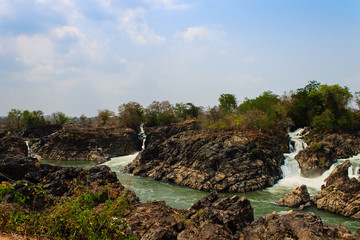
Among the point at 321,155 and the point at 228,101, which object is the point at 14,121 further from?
the point at 321,155

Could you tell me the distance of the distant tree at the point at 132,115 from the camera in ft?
197

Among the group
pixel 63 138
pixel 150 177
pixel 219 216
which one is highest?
pixel 63 138

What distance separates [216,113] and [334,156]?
25.3 metres

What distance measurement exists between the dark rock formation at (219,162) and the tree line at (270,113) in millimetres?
4431

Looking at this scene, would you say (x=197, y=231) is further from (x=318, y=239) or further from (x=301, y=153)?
(x=301, y=153)

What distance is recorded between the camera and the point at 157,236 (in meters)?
9.34

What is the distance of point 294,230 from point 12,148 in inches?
2030

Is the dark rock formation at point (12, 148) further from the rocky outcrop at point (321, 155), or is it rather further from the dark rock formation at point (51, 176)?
the rocky outcrop at point (321, 155)

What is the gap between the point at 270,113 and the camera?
1474 inches

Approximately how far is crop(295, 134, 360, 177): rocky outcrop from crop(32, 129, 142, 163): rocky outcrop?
32739 mm

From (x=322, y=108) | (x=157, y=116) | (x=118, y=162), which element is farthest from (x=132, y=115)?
(x=322, y=108)

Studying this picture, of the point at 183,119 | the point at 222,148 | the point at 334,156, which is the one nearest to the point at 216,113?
the point at 183,119

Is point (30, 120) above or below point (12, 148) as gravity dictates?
above

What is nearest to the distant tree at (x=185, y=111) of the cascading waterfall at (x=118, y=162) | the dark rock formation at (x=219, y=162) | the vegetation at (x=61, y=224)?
the cascading waterfall at (x=118, y=162)
